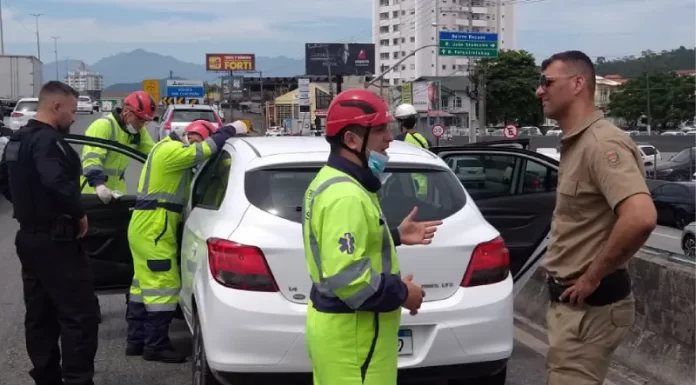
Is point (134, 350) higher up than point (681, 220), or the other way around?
point (134, 350)

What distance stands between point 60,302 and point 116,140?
272 cm

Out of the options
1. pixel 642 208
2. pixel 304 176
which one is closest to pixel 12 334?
pixel 304 176

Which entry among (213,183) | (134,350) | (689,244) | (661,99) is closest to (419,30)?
(661,99)

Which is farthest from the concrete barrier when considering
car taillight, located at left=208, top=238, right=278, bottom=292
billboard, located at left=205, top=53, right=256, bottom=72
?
billboard, located at left=205, top=53, right=256, bottom=72

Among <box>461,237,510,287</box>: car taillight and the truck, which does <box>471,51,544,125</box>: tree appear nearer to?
the truck

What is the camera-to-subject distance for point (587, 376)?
3430 millimetres

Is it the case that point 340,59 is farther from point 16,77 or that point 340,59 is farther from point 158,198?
point 158,198

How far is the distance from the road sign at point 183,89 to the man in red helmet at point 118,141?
4700 cm

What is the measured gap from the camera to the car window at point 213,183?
524 centimetres

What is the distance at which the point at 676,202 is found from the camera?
76.2 ft

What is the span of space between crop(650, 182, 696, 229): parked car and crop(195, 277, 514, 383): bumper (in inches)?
774

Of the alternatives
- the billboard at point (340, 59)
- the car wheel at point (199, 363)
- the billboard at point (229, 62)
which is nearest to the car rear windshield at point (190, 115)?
the car wheel at point (199, 363)

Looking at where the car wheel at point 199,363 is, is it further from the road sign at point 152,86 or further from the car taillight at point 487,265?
the road sign at point 152,86

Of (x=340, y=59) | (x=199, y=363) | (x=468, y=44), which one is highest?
(x=340, y=59)
